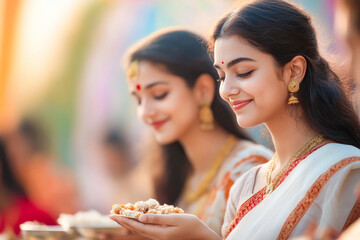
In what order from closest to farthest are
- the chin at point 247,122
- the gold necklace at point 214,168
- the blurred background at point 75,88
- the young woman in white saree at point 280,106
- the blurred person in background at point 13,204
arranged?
the young woman in white saree at point 280,106
the chin at point 247,122
the gold necklace at point 214,168
the blurred person in background at point 13,204
the blurred background at point 75,88

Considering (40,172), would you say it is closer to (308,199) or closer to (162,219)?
(162,219)

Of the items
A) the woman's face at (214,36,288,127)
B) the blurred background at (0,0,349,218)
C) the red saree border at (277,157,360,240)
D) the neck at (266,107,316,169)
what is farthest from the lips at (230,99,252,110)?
the blurred background at (0,0,349,218)

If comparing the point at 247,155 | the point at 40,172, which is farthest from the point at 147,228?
the point at 40,172

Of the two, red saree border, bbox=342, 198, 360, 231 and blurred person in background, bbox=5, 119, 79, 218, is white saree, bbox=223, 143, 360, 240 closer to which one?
red saree border, bbox=342, 198, 360, 231

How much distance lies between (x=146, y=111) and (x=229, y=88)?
124cm

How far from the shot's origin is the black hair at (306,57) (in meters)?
2.37

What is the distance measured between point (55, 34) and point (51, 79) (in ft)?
1.96

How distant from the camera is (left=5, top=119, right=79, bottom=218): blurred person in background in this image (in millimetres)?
5793

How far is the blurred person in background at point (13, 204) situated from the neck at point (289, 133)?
Result: 116 inches

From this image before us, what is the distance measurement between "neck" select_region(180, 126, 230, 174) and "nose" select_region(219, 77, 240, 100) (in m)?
1.21

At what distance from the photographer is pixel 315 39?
2.44 meters

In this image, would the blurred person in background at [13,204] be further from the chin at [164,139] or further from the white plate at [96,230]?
the chin at [164,139]

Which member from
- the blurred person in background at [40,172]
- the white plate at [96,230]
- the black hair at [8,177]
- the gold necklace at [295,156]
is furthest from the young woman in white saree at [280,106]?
the black hair at [8,177]

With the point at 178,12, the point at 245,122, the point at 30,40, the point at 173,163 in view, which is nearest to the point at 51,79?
the point at 30,40
